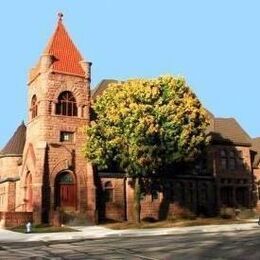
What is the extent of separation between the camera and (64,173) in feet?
140

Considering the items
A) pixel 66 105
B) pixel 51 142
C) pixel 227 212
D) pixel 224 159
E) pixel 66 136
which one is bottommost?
pixel 227 212

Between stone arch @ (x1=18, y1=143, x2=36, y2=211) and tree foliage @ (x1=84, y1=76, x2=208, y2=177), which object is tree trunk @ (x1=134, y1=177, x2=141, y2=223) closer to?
tree foliage @ (x1=84, y1=76, x2=208, y2=177)

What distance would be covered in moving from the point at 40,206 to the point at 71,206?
307 centimetres

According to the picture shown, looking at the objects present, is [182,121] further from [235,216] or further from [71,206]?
[235,216]

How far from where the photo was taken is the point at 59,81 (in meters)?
44.4

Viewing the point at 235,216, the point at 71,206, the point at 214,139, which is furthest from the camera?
the point at 214,139

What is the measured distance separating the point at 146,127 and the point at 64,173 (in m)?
9.26

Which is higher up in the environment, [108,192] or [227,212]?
[108,192]

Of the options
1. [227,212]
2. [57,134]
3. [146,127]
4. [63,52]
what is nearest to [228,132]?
[227,212]

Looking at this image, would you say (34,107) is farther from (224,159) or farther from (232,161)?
(232,161)

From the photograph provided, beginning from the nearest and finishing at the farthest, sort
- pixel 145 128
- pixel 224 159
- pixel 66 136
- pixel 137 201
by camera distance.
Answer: pixel 145 128 < pixel 137 201 < pixel 66 136 < pixel 224 159

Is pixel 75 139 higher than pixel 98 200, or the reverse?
pixel 75 139

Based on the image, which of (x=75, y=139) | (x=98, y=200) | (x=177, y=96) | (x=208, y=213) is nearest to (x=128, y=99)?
(x=177, y=96)

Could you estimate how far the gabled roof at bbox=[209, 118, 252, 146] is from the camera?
5559 cm
